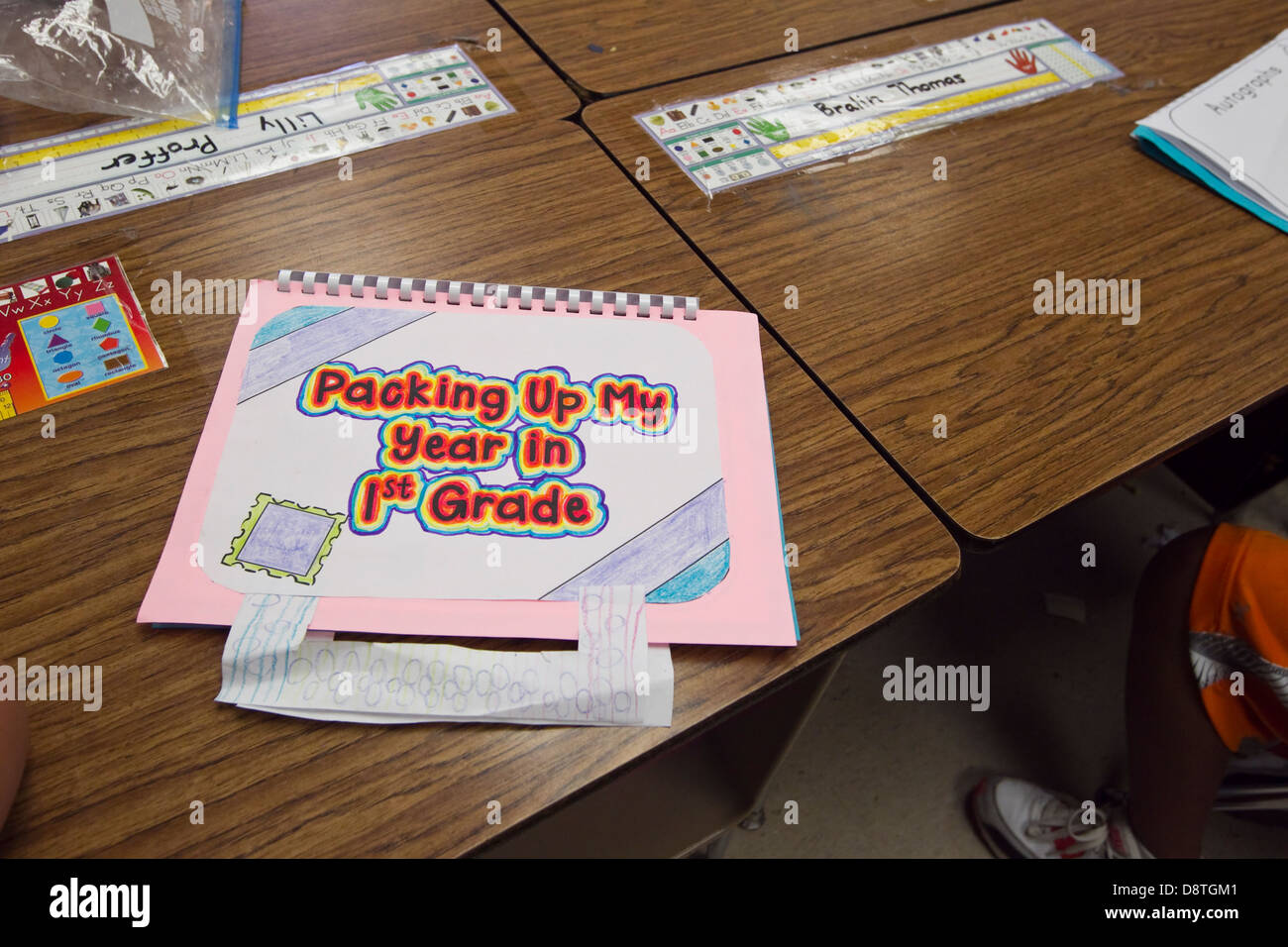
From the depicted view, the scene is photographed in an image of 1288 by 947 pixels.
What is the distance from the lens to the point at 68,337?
1.95 ft

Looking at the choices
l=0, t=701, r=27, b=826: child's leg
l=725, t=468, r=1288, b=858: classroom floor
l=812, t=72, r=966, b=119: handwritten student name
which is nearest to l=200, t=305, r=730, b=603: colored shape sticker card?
l=0, t=701, r=27, b=826: child's leg

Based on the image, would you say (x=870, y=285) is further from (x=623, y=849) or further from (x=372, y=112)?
(x=623, y=849)

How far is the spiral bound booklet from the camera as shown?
1.63 ft

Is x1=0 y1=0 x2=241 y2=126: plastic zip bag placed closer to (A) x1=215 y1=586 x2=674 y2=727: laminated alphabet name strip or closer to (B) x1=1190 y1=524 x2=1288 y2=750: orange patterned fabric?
(A) x1=215 y1=586 x2=674 y2=727: laminated alphabet name strip

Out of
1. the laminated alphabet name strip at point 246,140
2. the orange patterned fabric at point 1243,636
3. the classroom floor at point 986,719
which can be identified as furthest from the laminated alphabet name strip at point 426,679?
the classroom floor at point 986,719

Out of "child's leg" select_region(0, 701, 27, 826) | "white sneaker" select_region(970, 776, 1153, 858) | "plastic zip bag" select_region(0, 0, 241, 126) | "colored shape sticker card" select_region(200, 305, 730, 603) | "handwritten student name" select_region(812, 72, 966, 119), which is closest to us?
"child's leg" select_region(0, 701, 27, 826)

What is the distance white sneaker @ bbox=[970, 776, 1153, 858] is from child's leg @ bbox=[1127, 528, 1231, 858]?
0.54 feet

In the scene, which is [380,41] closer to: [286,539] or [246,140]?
[246,140]

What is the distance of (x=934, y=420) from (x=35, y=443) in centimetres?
62

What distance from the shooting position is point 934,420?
62 cm

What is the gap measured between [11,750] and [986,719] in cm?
130

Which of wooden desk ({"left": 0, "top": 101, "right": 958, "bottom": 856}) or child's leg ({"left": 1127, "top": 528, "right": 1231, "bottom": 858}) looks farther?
child's leg ({"left": 1127, "top": 528, "right": 1231, "bottom": 858})
